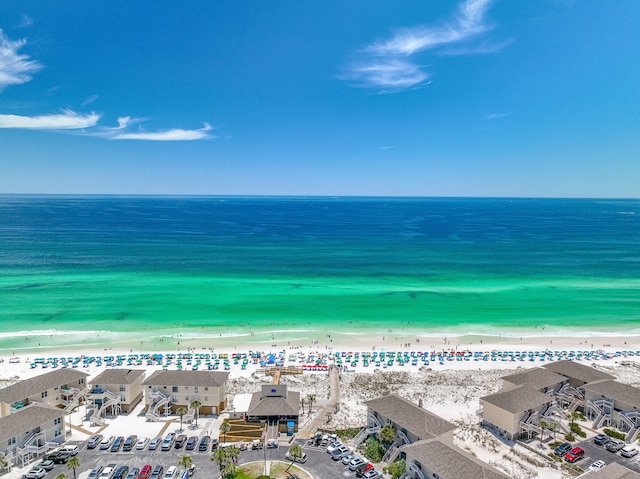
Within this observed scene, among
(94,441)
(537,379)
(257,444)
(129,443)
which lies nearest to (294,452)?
(257,444)

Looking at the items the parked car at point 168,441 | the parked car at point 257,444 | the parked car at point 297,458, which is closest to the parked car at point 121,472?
the parked car at point 168,441

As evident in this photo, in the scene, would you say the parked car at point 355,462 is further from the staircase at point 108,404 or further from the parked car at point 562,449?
the staircase at point 108,404

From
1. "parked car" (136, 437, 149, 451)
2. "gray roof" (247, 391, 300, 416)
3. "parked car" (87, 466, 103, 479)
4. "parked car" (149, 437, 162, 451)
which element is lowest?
"parked car" (136, 437, 149, 451)

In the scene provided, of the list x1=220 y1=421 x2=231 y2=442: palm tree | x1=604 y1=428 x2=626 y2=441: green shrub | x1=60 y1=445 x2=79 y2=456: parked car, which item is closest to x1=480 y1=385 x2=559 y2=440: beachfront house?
x1=604 y1=428 x2=626 y2=441: green shrub

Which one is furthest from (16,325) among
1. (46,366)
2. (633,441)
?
(633,441)

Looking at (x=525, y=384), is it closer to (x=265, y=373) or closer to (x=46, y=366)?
(x=265, y=373)

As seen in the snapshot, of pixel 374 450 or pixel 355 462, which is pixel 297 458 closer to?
pixel 355 462

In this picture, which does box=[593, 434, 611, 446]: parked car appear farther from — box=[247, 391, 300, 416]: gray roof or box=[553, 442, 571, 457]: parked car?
box=[247, 391, 300, 416]: gray roof
